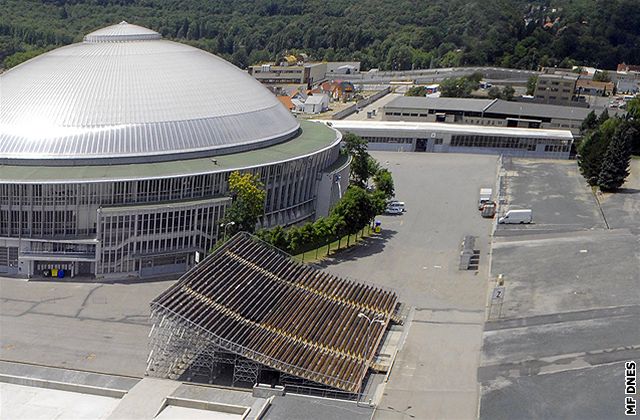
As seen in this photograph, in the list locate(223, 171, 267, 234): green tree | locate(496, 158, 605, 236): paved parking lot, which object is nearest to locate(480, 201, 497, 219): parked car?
locate(496, 158, 605, 236): paved parking lot

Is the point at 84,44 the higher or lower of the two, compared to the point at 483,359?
higher

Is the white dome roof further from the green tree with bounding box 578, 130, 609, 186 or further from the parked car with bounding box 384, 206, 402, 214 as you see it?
the green tree with bounding box 578, 130, 609, 186

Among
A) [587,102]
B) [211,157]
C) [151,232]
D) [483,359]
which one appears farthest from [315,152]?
[587,102]

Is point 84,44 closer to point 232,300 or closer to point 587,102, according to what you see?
point 232,300

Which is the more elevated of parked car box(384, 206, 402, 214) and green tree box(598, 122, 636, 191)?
green tree box(598, 122, 636, 191)

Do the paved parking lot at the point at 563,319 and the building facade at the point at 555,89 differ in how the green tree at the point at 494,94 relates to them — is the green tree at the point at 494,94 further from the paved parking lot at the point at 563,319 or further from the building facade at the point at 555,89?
the paved parking lot at the point at 563,319

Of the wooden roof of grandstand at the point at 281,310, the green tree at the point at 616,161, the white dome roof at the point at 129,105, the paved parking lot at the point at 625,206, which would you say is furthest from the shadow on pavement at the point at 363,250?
the green tree at the point at 616,161
